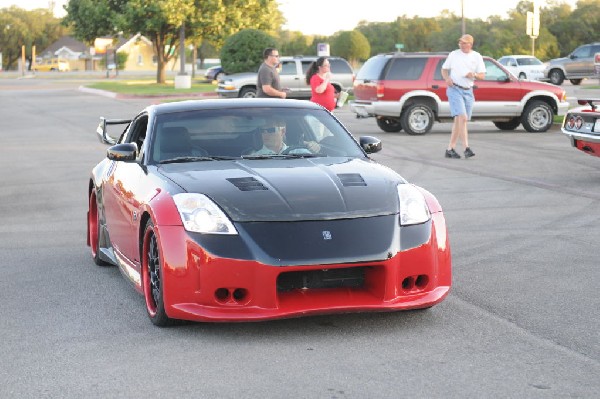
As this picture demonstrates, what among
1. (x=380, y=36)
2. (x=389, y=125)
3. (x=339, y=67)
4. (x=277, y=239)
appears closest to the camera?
(x=277, y=239)

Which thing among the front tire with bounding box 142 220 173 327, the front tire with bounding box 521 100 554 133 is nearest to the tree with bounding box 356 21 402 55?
the front tire with bounding box 521 100 554 133

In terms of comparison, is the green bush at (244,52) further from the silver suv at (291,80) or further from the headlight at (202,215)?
the headlight at (202,215)

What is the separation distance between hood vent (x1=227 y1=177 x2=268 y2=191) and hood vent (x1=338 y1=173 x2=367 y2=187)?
0.51 metres

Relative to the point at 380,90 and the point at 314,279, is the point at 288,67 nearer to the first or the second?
the point at 380,90

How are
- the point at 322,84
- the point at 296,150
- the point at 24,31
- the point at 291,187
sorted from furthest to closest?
the point at 24,31, the point at 322,84, the point at 296,150, the point at 291,187

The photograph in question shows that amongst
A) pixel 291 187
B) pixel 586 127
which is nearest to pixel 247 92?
pixel 586 127

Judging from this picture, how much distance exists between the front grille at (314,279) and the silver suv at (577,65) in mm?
48022

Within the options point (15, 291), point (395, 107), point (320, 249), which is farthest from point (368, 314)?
point (395, 107)

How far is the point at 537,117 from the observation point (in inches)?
961

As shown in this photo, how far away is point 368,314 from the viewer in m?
6.60

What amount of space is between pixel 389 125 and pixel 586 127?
11.7 metres

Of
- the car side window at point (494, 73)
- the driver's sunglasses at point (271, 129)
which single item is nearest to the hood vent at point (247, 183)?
the driver's sunglasses at point (271, 129)

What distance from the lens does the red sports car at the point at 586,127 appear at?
1361 cm

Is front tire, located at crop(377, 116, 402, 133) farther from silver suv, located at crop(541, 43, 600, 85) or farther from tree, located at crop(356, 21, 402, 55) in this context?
tree, located at crop(356, 21, 402, 55)
